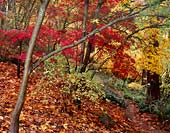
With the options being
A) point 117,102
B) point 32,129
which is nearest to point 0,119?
point 32,129

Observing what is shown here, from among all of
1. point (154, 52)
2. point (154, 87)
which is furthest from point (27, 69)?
point (154, 87)

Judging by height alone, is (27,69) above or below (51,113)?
above

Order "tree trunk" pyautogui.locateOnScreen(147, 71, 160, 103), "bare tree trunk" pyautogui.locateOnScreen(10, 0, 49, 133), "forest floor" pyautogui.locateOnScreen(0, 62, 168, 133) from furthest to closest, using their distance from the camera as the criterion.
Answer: "tree trunk" pyautogui.locateOnScreen(147, 71, 160, 103) < "forest floor" pyautogui.locateOnScreen(0, 62, 168, 133) < "bare tree trunk" pyautogui.locateOnScreen(10, 0, 49, 133)

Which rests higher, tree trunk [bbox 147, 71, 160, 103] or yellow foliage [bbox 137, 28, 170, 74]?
yellow foliage [bbox 137, 28, 170, 74]

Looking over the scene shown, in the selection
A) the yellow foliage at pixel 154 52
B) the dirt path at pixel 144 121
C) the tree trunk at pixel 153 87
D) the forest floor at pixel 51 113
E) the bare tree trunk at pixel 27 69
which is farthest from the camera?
the tree trunk at pixel 153 87

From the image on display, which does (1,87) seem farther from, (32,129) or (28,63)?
(28,63)

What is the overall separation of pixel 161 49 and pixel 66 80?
516 centimetres

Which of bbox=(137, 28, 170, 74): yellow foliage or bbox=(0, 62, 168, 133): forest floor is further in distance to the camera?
bbox=(137, 28, 170, 74): yellow foliage

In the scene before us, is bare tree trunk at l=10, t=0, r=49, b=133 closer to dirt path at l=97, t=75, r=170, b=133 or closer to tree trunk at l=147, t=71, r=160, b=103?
dirt path at l=97, t=75, r=170, b=133

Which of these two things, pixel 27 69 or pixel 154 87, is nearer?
pixel 27 69

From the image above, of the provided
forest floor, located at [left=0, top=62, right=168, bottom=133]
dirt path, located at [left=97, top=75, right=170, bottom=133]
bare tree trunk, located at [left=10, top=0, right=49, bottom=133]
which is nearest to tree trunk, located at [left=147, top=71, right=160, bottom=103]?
dirt path, located at [left=97, top=75, right=170, bottom=133]

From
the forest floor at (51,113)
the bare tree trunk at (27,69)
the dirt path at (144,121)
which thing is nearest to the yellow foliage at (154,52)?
the dirt path at (144,121)

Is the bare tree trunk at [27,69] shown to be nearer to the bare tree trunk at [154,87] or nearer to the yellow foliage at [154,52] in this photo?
the yellow foliage at [154,52]

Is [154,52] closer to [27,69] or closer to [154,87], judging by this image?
[154,87]
